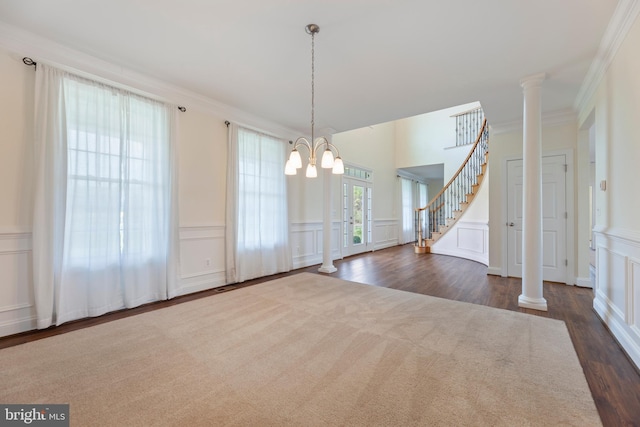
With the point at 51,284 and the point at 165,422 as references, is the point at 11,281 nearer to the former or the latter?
the point at 51,284

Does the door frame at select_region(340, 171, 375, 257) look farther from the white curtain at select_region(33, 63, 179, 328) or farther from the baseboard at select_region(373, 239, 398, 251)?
the white curtain at select_region(33, 63, 179, 328)

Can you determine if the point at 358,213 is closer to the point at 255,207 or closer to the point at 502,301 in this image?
the point at 255,207

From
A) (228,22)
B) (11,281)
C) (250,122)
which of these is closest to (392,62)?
(228,22)

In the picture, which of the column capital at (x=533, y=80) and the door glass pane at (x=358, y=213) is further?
the door glass pane at (x=358, y=213)

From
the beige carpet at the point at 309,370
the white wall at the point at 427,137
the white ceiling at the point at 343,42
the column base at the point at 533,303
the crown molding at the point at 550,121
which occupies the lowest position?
the beige carpet at the point at 309,370

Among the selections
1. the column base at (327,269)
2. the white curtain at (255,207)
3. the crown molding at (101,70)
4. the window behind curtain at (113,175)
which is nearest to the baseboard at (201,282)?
the white curtain at (255,207)

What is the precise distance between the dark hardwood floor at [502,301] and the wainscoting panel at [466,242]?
34 centimetres

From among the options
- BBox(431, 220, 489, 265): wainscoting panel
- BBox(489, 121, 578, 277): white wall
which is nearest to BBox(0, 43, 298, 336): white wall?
BBox(489, 121, 578, 277): white wall

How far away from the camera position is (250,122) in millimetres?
4605

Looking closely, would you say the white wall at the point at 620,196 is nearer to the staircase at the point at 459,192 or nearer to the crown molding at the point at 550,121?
the crown molding at the point at 550,121

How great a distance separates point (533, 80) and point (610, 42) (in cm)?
74

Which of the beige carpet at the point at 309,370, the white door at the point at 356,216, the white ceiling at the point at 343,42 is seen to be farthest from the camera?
the white door at the point at 356,216

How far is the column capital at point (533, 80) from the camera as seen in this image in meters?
3.13

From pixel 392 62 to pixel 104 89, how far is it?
3.26 m
